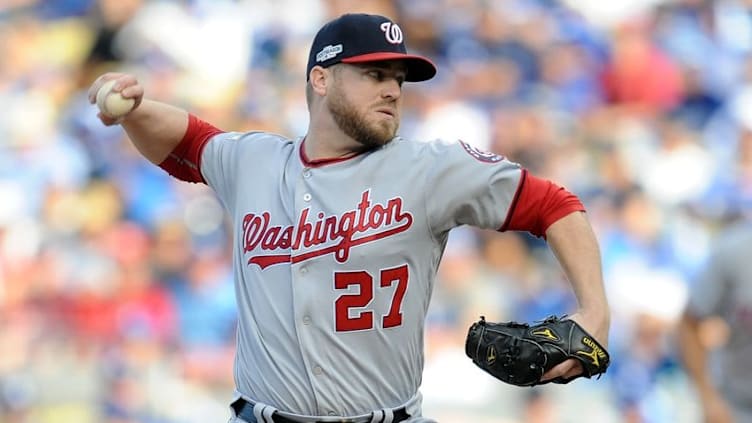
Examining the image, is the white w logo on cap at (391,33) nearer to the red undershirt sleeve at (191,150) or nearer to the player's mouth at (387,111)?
the player's mouth at (387,111)

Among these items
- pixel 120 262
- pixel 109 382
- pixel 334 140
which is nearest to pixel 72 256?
pixel 120 262

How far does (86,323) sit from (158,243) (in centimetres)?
71

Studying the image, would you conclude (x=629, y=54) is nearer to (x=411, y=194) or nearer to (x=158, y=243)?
(x=158, y=243)

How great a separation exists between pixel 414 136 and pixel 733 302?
3.71 m

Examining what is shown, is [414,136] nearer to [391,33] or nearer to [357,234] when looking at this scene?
[391,33]

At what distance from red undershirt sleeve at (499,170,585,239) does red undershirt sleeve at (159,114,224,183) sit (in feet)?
3.82

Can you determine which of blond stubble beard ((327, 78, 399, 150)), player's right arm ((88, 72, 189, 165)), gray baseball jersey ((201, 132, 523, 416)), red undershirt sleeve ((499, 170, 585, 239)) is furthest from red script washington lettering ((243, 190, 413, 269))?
player's right arm ((88, 72, 189, 165))

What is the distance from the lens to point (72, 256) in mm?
7801

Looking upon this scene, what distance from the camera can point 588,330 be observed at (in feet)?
9.82

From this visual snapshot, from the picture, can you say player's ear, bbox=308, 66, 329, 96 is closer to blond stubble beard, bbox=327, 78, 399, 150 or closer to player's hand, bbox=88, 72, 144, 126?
blond stubble beard, bbox=327, 78, 399, 150

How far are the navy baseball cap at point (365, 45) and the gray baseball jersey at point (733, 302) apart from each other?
82.1 inches

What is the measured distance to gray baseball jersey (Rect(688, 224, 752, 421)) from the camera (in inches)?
194

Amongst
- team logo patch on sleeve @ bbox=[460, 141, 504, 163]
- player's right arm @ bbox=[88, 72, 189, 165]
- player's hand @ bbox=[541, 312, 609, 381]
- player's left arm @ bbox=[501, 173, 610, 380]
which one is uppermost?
player's right arm @ bbox=[88, 72, 189, 165]

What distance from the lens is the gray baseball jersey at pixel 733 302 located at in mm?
4926
